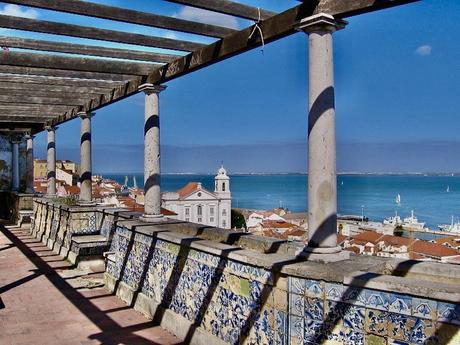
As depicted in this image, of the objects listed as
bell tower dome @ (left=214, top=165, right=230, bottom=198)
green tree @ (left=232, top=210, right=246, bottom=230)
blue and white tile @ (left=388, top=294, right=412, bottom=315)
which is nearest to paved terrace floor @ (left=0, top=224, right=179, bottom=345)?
blue and white tile @ (left=388, top=294, right=412, bottom=315)

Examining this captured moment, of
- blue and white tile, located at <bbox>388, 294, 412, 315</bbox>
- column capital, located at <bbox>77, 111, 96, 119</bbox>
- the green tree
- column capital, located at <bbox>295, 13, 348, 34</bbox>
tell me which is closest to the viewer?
blue and white tile, located at <bbox>388, 294, 412, 315</bbox>

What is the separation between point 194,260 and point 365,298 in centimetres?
225

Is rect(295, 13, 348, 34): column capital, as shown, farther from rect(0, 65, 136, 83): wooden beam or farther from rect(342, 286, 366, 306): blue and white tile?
rect(0, 65, 136, 83): wooden beam

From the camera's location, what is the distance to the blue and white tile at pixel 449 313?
2.67 metres

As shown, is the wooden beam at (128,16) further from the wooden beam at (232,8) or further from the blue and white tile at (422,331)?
the blue and white tile at (422,331)

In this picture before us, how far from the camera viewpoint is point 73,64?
6.68m

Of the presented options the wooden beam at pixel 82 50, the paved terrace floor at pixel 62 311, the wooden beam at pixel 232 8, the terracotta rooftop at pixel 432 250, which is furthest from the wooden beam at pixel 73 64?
the terracotta rooftop at pixel 432 250

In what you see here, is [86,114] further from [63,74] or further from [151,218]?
[151,218]

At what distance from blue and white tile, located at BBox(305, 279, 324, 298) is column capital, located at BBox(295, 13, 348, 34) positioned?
6.63 ft

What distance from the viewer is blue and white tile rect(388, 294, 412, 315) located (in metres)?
2.89

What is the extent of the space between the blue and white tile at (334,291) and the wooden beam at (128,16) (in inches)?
125

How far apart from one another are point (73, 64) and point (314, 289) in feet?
16.1

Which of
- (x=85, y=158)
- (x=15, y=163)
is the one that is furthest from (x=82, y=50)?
(x=15, y=163)

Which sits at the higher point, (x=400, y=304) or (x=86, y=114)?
(x=86, y=114)
